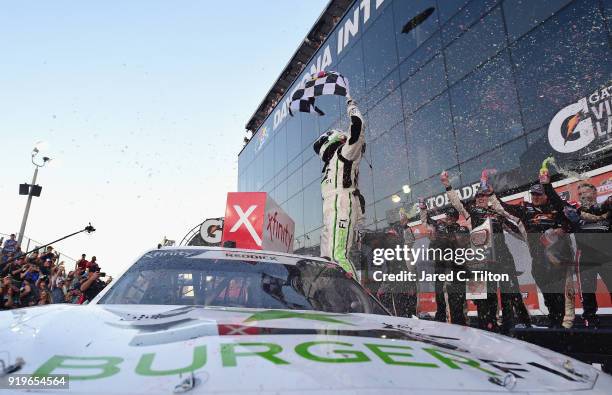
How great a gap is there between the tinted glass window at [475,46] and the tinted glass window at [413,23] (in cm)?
117

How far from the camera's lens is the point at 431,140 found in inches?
413

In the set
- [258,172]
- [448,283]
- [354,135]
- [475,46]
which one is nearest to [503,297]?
[448,283]

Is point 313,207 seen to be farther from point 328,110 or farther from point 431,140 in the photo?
point 431,140

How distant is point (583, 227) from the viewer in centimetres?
543

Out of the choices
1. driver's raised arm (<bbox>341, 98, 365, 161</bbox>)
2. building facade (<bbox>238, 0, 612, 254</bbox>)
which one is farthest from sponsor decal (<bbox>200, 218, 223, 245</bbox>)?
building facade (<bbox>238, 0, 612, 254</bbox>)

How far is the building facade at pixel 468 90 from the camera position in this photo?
702 centimetres

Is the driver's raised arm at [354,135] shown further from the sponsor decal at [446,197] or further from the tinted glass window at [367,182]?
the tinted glass window at [367,182]

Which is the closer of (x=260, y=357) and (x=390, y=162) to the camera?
(x=260, y=357)

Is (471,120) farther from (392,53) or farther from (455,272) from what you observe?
(455,272)

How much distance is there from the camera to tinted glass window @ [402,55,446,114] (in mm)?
10383

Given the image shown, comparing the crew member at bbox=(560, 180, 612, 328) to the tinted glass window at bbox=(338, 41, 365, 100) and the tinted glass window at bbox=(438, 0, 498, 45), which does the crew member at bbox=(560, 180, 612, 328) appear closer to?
the tinted glass window at bbox=(438, 0, 498, 45)

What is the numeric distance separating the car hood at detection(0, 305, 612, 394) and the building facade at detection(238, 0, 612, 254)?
6990 millimetres

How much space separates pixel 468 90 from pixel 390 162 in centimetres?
333

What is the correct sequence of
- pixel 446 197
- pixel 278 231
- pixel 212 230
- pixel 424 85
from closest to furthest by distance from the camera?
pixel 278 231
pixel 212 230
pixel 446 197
pixel 424 85
